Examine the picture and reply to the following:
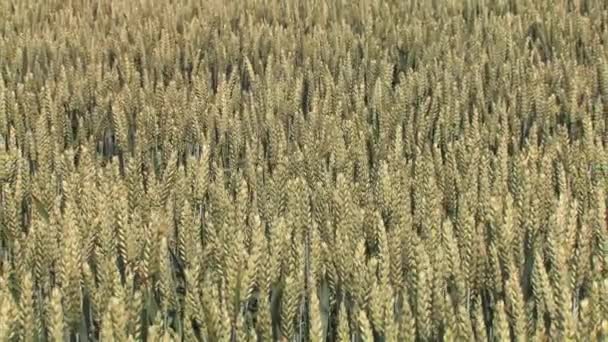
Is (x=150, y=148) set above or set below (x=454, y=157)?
below

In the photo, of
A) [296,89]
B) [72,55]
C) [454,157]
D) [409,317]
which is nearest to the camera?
[409,317]

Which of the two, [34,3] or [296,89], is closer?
[296,89]

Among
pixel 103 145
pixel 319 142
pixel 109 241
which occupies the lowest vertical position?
pixel 103 145

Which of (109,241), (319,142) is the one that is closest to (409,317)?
(109,241)

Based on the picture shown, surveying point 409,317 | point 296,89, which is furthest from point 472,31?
point 409,317

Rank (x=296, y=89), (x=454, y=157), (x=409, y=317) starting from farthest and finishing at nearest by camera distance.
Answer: (x=296, y=89) → (x=454, y=157) → (x=409, y=317)

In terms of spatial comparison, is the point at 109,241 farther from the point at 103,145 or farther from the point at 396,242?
the point at 103,145
